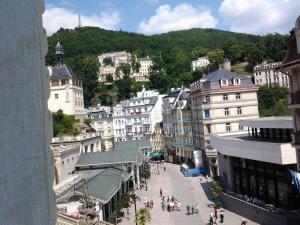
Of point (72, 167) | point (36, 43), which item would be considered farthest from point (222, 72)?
point (36, 43)

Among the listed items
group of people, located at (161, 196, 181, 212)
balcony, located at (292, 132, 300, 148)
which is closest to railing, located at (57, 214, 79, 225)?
balcony, located at (292, 132, 300, 148)

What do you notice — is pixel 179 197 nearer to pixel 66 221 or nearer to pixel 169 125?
pixel 66 221

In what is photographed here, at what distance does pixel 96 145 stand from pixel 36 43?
6752 centimetres

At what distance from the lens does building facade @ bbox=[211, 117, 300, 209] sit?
32156 mm

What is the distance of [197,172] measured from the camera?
66.7 metres

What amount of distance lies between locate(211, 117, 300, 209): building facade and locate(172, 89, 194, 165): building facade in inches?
1306

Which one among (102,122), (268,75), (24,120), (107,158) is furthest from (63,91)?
(268,75)

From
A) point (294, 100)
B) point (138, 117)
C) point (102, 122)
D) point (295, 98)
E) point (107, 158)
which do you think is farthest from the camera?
point (102, 122)

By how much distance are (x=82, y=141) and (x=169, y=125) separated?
112 ft

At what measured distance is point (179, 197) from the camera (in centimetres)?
4978

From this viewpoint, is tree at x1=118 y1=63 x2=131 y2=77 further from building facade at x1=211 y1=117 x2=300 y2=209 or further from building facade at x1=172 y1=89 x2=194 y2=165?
building facade at x1=211 y1=117 x2=300 y2=209

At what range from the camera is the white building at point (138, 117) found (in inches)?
4306

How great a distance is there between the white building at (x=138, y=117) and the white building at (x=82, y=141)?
3834 cm

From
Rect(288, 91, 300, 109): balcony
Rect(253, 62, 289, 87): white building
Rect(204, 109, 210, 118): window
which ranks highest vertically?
Rect(253, 62, 289, 87): white building
